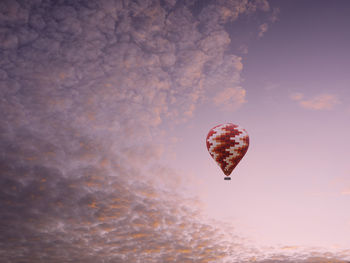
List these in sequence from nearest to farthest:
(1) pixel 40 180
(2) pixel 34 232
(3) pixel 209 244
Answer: (1) pixel 40 180, (2) pixel 34 232, (3) pixel 209 244

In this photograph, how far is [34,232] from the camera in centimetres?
1823

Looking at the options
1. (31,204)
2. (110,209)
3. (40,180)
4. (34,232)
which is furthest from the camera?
(34,232)

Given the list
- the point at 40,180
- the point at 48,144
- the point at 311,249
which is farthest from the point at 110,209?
the point at 311,249

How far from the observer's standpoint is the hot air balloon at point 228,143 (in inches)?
378

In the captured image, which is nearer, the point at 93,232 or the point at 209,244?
the point at 93,232

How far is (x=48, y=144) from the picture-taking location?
510 inches

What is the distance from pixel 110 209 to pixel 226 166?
10.2 m

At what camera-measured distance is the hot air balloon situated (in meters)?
9.60

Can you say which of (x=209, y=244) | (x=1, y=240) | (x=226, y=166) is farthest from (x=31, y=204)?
(x=209, y=244)

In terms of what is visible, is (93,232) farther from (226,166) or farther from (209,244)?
(226,166)

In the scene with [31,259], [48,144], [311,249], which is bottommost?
[311,249]

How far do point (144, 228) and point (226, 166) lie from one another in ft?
38.1

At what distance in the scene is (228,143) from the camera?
958cm

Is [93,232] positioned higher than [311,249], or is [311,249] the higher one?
[93,232]
